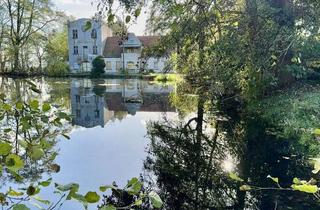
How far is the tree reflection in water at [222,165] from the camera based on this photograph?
4.69m

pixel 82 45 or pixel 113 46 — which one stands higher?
pixel 82 45

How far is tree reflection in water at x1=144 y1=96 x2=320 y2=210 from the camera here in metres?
4.69

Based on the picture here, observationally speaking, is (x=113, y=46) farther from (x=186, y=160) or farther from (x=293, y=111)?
(x=186, y=160)

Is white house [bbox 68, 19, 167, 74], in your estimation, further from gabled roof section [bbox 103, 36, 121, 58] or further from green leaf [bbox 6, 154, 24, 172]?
green leaf [bbox 6, 154, 24, 172]

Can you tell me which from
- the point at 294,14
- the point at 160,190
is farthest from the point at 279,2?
the point at 160,190

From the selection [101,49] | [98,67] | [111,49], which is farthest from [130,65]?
[101,49]

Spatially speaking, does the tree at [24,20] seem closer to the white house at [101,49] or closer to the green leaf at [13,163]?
the white house at [101,49]

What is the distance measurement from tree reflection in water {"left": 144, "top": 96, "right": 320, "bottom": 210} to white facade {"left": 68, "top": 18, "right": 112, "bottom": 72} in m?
38.7

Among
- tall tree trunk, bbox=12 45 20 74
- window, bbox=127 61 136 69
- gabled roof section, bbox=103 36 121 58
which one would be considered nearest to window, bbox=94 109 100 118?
window, bbox=127 61 136 69

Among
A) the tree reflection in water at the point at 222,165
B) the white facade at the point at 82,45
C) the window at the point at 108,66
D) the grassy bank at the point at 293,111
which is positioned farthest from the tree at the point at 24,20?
the tree reflection in water at the point at 222,165

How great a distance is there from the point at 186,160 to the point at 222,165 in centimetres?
68

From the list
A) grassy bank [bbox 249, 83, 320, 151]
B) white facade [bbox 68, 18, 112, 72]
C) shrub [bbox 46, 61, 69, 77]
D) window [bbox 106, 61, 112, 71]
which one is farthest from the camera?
white facade [bbox 68, 18, 112, 72]

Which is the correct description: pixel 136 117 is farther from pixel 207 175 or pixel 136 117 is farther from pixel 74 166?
pixel 207 175

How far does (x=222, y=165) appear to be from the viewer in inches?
248
